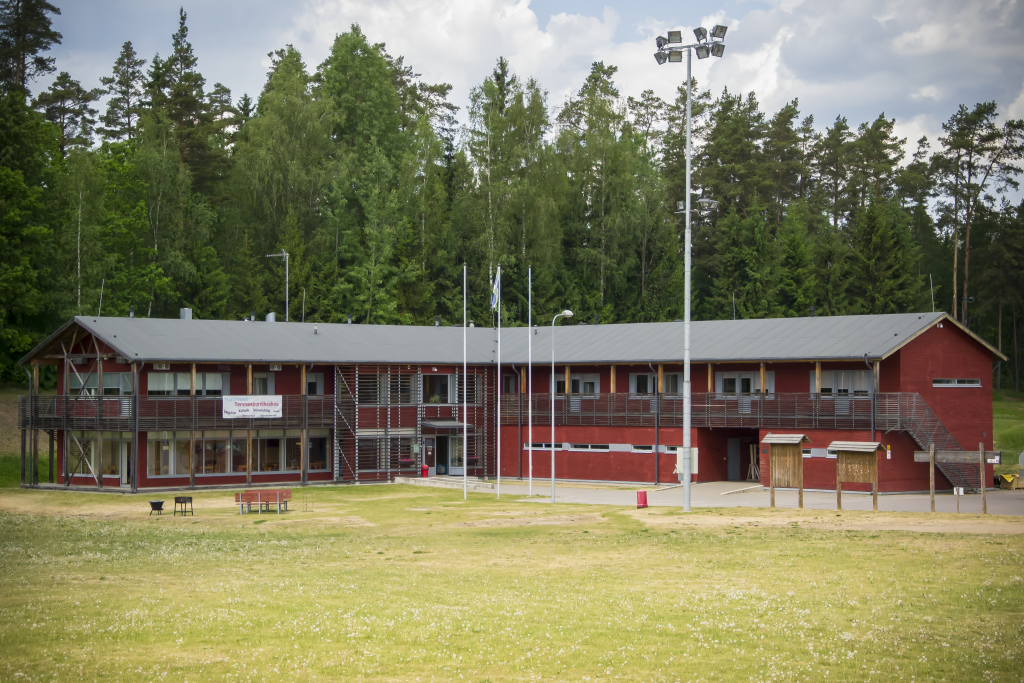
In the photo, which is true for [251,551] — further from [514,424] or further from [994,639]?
[514,424]

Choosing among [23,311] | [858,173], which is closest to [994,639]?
[23,311]

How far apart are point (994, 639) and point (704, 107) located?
7844 cm

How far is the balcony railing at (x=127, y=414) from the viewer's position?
42000mm

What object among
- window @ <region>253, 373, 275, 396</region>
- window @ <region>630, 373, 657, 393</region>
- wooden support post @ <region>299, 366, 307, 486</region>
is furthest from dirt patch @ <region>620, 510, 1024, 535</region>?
window @ <region>253, 373, 275, 396</region>

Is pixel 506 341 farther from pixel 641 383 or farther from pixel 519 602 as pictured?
pixel 519 602

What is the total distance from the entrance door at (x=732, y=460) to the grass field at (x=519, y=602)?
16912 millimetres

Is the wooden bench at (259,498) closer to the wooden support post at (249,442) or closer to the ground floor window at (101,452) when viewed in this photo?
the wooden support post at (249,442)

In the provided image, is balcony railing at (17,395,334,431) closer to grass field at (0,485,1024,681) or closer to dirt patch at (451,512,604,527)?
grass field at (0,485,1024,681)

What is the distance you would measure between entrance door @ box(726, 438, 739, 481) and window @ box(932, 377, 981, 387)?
28.9 feet

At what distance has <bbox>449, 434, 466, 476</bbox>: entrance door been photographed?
50.5 metres

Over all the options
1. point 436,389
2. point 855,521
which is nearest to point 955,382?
point 855,521

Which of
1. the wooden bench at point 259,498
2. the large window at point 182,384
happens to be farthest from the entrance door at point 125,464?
the wooden bench at point 259,498

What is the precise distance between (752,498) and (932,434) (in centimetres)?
804

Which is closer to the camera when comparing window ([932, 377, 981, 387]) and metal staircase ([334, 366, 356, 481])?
window ([932, 377, 981, 387])
